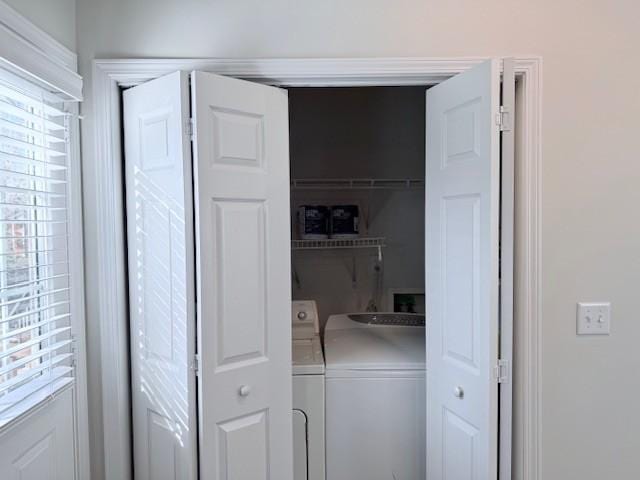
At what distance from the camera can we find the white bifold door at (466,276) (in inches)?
55.4

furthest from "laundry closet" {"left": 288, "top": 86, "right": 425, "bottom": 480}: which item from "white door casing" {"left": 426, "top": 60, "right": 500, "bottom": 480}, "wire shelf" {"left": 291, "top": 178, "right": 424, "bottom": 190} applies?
"white door casing" {"left": 426, "top": 60, "right": 500, "bottom": 480}

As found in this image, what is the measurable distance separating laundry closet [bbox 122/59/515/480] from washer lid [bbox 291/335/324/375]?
1cm

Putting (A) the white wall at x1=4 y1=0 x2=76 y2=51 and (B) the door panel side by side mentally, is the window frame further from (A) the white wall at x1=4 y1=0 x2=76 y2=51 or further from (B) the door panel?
(B) the door panel

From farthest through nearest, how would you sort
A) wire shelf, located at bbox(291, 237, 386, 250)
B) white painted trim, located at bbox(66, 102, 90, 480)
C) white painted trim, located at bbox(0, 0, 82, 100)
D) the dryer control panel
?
wire shelf, located at bbox(291, 237, 386, 250)
the dryer control panel
white painted trim, located at bbox(66, 102, 90, 480)
white painted trim, located at bbox(0, 0, 82, 100)

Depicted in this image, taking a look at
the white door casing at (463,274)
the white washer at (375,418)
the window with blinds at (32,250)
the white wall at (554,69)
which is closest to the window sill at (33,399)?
the window with blinds at (32,250)

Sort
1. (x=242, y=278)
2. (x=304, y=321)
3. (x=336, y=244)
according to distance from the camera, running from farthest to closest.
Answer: (x=336, y=244) < (x=304, y=321) < (x=242, y=278)

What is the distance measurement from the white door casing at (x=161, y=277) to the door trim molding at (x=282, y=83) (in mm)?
47

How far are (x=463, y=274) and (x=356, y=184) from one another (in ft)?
4.76

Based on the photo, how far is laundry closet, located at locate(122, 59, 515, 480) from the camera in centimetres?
143

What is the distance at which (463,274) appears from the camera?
1.56 metres

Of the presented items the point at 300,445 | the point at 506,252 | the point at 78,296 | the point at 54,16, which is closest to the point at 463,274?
the point at 506,252

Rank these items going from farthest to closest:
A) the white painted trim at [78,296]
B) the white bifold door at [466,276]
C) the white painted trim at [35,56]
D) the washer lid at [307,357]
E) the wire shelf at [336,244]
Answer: the wire shelf at [336,244] → the washer lid at [307,357] → the white painted trim at [78,296] → the white bifold door at [466,276] → the white painted trim at [35,56]

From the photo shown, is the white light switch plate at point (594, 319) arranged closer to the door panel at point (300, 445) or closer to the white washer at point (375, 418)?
the white washer at point (375, 418)

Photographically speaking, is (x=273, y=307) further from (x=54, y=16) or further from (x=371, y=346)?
(x=54, y=16)
